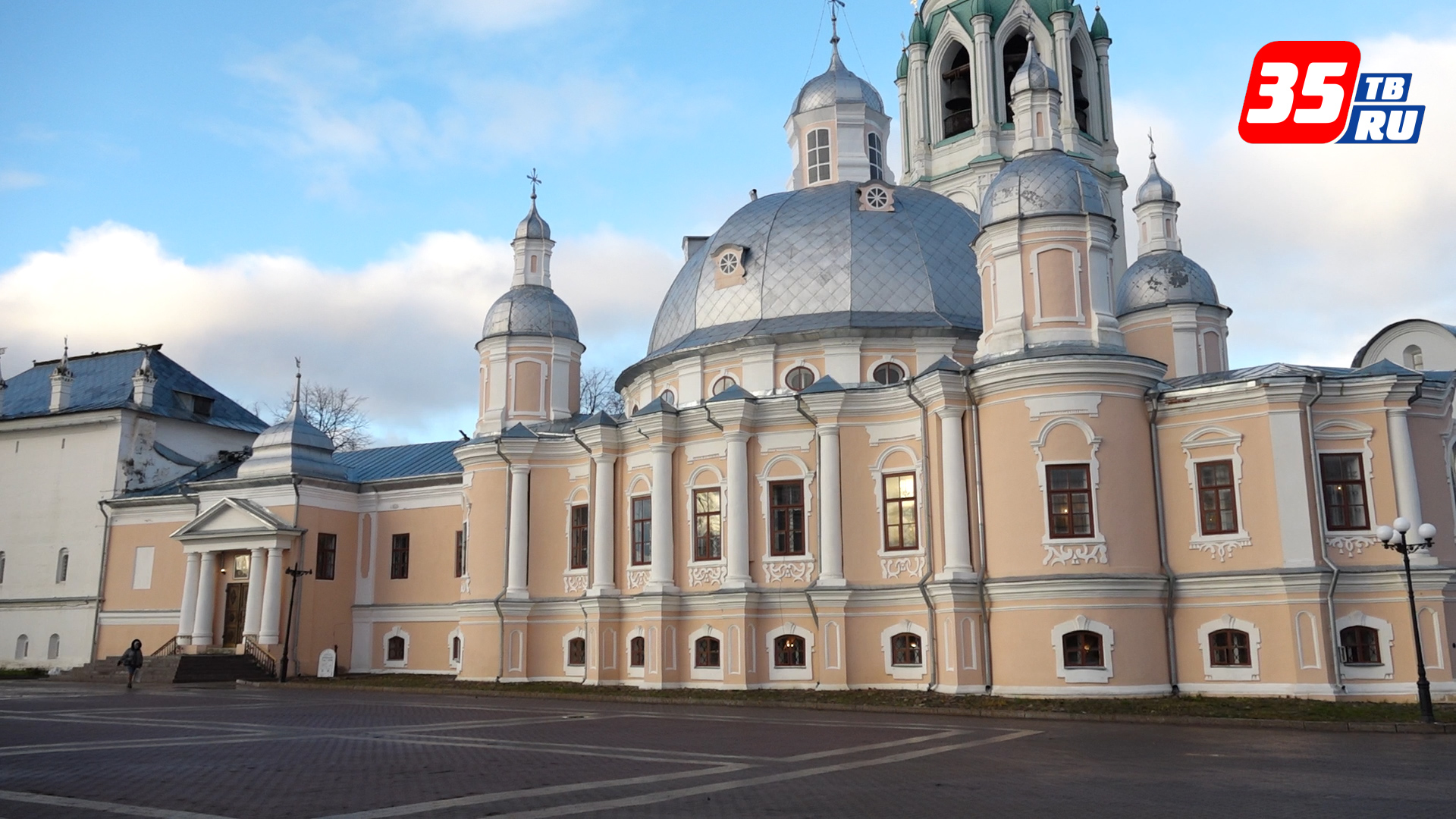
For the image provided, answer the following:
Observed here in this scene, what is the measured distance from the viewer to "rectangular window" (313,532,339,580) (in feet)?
130

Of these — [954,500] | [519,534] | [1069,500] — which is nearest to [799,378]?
[954,500]

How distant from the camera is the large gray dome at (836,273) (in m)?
31.2

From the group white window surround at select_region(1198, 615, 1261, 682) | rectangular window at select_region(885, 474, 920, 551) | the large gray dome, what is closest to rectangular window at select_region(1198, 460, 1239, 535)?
white window surround at select_region(1198, 615, 1261, 682)

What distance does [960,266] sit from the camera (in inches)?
1273

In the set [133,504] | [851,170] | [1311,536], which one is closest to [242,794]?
[1311,536]

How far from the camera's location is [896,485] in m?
27.8

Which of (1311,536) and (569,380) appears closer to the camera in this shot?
(1311,536)

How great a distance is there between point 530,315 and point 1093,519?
20.3 m

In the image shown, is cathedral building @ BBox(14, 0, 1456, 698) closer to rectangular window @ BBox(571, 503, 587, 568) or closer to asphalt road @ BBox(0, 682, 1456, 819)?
rectangular window @ BBox(571, 503, 587, 568)

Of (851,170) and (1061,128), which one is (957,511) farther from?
(1061,128)

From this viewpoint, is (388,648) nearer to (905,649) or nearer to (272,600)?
(272,600)

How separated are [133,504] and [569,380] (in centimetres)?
1862

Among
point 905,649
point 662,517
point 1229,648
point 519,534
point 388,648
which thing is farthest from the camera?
point 388,648

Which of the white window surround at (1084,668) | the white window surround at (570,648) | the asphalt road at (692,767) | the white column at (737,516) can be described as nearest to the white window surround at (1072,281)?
the white window surround at (1084,668)
